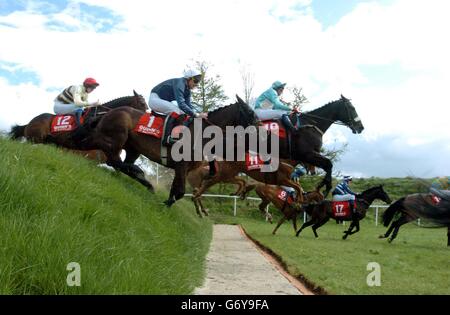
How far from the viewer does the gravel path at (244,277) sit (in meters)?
5.23

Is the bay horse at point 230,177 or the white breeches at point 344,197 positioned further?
the white breeches at point 344,197

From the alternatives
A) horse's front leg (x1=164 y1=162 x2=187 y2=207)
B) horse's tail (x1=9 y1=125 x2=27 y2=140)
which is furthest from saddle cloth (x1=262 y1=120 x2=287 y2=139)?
horse's tail (x1=9 y1=125 x2=27 y2=140)

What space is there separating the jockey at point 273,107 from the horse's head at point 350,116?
55.7 inches

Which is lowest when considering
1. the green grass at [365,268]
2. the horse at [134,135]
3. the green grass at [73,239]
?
the green grass at [365,268]

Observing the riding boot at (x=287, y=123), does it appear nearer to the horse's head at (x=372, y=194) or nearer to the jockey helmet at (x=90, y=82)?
the jockey helmet at (x=90, y=82)

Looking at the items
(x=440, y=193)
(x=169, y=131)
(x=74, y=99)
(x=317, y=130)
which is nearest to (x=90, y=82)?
(x=74, y=99)

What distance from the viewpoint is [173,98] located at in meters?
9.26

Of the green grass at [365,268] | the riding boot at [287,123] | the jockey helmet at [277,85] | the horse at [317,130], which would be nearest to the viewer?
the green grass at [365,268]

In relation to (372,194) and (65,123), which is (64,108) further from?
(372,194)

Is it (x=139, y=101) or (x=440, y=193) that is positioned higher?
(x=139, y=101)

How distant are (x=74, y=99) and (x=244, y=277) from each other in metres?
6.04

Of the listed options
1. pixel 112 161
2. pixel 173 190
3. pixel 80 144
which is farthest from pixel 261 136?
pixel 80 144

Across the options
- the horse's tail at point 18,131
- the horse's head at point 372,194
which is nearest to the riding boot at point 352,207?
the horse's head at point 372,194
